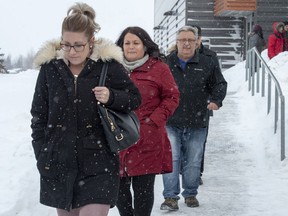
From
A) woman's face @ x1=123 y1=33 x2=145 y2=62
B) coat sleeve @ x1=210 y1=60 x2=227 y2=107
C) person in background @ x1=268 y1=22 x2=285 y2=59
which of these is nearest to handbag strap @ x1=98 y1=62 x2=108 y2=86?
woman's face @ x1=123 y1=33 x2=145 y2=62

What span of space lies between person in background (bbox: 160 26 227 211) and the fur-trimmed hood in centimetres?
246

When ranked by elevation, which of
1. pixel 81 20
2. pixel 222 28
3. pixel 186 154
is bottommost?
pixel 186 154

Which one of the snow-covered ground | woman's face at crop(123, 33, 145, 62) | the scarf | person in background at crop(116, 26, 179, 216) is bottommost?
the snow-covered ground

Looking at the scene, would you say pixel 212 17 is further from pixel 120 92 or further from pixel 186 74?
pixel 120 92

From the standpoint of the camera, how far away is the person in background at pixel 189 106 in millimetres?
5547

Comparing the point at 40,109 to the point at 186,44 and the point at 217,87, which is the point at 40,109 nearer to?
the point at 186,44

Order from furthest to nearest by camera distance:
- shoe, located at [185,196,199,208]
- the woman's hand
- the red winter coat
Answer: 1. shoe, located at [185,196,199,208]
2. the red winter coat
3. the woman's hand

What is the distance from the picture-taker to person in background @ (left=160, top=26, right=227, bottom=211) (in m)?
5.55

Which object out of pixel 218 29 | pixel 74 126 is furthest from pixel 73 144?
pixel 218 29

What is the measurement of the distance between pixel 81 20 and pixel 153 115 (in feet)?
4.94

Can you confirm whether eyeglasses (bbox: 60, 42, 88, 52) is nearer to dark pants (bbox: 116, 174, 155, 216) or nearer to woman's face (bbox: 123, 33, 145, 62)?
woman's face (bbox: 123, 33, 145, 62)

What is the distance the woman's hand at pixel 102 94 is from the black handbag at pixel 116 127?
5cm

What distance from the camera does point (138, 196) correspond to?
163 inches

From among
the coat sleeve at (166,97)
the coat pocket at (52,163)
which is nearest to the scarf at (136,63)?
the coat sleeve at (166,97)
